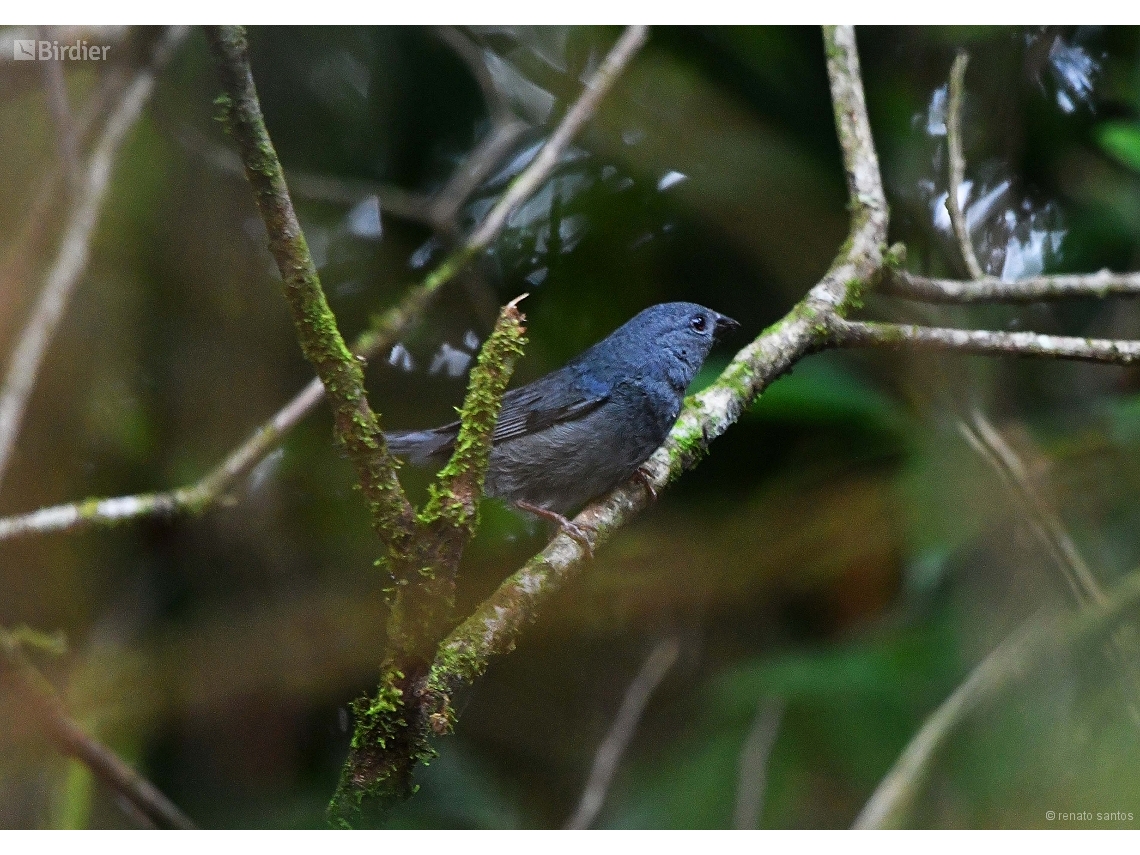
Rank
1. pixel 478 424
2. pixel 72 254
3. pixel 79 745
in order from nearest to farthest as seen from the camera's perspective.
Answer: pixel 478 424 < pixel 79 745 < pixel 72 254

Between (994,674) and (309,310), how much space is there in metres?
2.19

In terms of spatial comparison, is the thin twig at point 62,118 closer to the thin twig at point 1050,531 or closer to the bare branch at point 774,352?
the bare branch at point 774,352

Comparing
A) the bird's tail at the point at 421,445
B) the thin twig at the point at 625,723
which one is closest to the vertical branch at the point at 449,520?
the bird's tail at the point at 421,445

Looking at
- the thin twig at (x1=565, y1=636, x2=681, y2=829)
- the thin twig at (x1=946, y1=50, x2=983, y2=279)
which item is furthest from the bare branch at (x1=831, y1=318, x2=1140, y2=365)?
the thin twig at (x1=565, y1=636, x2=681, y2=829)

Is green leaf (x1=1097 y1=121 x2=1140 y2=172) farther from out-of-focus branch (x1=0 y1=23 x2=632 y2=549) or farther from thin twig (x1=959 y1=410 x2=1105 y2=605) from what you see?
out-of-focus branch (x1=0 y1=23 x2=632 y2=549)

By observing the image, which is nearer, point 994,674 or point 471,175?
point 994,674

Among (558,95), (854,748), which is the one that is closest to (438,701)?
(854,748)

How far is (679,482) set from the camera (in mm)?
3051

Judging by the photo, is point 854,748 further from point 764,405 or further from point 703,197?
point 703,197

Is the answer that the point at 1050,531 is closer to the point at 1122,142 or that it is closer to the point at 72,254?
the point at 1122,142

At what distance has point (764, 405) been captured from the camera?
3.05 m

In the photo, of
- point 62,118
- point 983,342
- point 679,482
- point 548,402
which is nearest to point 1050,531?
point 983,342

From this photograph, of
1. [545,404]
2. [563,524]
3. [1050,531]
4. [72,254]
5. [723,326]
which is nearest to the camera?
[563,524]

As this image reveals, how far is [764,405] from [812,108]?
110 cm
